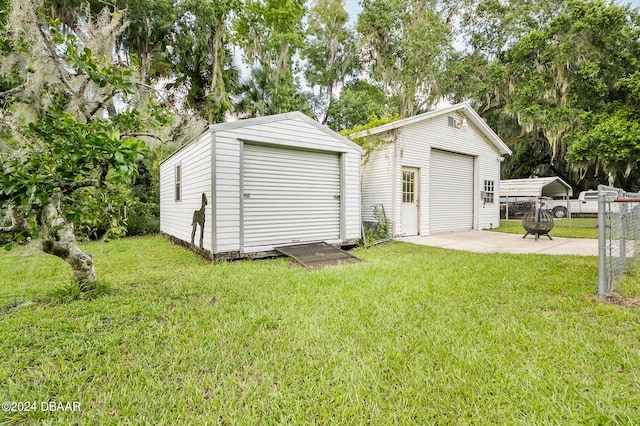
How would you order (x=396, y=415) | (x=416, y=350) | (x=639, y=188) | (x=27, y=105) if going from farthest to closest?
(x=639, y=188)
(x=27, y=105)
(x=416, y=350)
(x=396, y=415)

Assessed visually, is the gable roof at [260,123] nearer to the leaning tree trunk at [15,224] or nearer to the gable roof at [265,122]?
the gable roof at [265,122]

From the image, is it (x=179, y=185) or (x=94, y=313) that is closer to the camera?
(x=94, y=313)

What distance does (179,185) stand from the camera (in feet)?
25.1

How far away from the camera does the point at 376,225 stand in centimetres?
851

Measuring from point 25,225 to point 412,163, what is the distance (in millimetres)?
8248

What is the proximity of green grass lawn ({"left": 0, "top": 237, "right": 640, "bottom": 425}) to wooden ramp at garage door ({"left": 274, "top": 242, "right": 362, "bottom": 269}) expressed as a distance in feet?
4.12

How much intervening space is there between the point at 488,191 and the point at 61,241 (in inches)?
495

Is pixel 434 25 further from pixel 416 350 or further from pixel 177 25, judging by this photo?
pixel 416 350

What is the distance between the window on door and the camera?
885cm

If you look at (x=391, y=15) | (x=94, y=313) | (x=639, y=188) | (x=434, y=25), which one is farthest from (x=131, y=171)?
(x=639, y=188)

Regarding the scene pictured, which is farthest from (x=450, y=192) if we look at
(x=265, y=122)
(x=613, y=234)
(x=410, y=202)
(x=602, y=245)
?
(x=602, y=245)

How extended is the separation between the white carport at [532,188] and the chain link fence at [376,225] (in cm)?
1168

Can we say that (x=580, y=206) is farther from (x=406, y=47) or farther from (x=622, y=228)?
(x=622, y=228)

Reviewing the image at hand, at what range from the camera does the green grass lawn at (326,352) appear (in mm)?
1651
